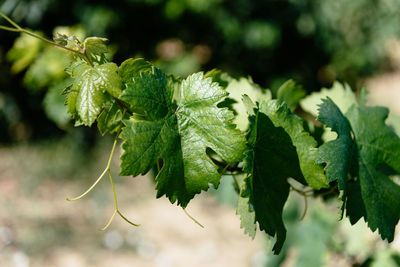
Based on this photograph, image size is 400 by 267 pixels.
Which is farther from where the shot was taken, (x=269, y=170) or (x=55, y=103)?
(x=55, y=103)

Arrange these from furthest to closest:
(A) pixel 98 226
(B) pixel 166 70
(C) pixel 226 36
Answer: (C) pixel 226 36 → (B) pixel 166 70 → (A) pixel 98 226

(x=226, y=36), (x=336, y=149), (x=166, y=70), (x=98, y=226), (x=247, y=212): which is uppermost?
(x=336, y=149)

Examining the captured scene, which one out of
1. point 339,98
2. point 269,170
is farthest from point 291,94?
point 269,170

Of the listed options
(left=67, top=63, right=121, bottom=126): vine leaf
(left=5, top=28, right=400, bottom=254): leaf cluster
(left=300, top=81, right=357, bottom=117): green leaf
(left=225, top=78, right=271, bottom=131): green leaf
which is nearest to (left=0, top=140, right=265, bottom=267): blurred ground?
(left=300, top=81, right=357, bottom=117): green leaf

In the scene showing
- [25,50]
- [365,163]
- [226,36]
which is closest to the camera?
[365,163]

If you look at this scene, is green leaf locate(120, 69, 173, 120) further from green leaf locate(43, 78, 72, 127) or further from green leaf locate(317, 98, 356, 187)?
green leaf locate(43, 78, 72, 127)

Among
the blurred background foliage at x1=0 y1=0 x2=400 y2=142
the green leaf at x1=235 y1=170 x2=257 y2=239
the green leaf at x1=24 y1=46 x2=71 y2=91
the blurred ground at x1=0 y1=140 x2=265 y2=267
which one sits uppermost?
the green leaf at x1=235 y1=170 x2=257 y2=239

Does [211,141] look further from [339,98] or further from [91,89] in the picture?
[339,98]
